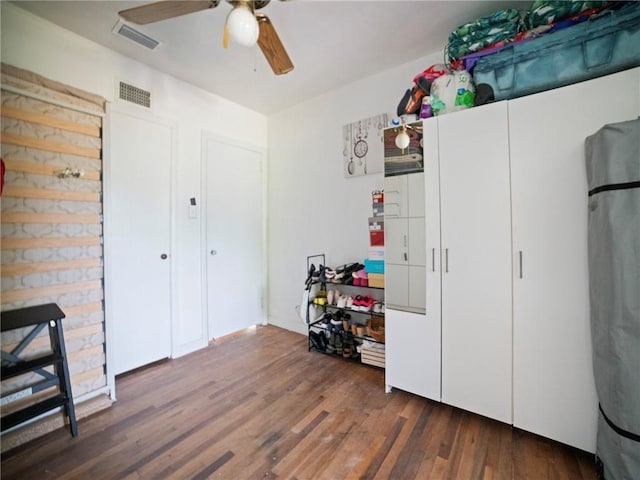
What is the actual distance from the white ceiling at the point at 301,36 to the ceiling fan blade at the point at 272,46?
0.45 metres

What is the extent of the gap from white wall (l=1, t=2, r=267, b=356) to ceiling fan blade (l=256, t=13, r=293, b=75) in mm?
1514

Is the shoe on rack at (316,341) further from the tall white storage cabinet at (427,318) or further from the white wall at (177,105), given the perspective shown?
the white wall at (177,105)

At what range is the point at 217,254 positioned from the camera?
125 inches

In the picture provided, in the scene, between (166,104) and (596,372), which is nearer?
(596,372)

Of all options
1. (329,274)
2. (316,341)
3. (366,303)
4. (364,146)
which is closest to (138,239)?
(329,274)

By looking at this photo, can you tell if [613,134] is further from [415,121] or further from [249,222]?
[249,222]

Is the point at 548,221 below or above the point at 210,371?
above

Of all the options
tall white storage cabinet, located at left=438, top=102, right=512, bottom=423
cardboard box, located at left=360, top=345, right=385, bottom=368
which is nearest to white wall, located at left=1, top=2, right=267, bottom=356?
cardboard box, located at left=360, top=345, right=385, bottom=368

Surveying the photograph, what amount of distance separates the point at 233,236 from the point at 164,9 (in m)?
2.24

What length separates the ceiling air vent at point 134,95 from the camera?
7.91 ft

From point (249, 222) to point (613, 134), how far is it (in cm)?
318

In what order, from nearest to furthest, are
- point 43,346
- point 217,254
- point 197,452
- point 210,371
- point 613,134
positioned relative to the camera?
point 613,134 < point 197,452 < point 43,346 < point 210,371 < point 217,254

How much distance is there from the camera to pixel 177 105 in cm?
280

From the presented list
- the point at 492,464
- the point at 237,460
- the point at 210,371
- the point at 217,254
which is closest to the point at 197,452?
the point at 237,460
